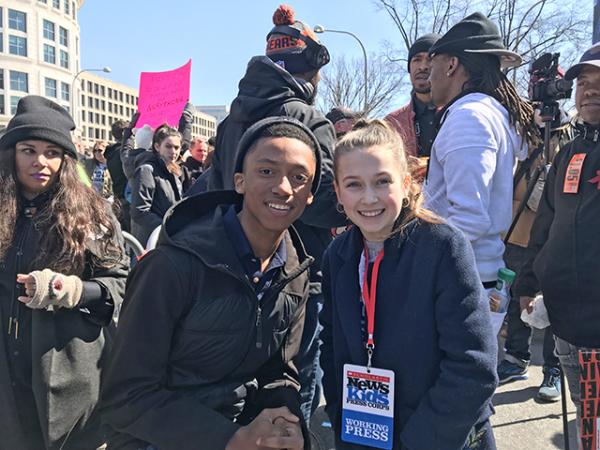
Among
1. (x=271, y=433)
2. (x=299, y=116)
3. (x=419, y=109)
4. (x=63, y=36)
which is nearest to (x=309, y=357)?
(x=271, y=433)

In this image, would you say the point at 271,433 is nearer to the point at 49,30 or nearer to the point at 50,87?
the point at 50,87

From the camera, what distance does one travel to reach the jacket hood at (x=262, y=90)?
2508mm

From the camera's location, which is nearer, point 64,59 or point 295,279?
point 295,279

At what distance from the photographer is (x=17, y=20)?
64.1m

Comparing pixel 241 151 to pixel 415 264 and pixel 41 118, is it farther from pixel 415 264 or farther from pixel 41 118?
pixel 41 118

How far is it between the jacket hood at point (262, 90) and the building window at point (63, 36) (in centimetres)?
7990

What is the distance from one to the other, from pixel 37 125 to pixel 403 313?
5.72ft

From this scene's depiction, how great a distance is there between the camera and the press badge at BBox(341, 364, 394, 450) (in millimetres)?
1612

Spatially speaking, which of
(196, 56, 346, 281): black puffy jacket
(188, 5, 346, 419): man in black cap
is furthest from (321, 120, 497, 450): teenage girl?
(196, 56, 346, 281): black puffy jacket

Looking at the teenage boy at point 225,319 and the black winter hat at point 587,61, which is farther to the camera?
the black winter hat at point 587,61

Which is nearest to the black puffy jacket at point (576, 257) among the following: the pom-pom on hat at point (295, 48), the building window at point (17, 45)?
the pom-pom on hat at point (295, 48)

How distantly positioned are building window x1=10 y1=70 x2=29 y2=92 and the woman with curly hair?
2888 inches

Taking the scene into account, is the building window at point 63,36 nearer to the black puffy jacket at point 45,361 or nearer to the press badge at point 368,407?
the black puffy jacket at point 45,361

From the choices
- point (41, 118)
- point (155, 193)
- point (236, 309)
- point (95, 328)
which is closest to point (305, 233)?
point (236, 309)
